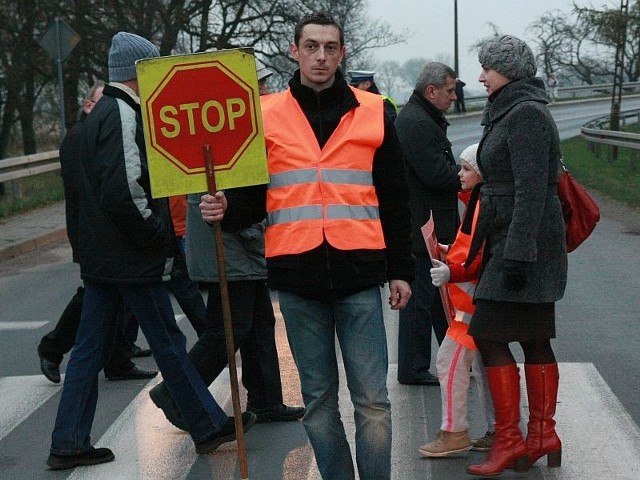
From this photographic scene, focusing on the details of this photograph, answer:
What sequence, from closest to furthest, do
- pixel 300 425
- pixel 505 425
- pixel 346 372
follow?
pixel 346 372, pixel 505 425, pixel 300 425

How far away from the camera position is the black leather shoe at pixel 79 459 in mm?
5766

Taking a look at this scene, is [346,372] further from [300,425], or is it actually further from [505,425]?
[300,425]

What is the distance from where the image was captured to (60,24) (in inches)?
771

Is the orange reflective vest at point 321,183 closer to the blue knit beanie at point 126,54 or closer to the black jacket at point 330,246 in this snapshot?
the black jacket at point 330,246

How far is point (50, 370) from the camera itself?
7559mm

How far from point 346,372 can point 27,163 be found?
15578 mm

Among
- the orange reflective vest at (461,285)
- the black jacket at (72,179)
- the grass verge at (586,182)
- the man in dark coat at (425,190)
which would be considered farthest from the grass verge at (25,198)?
the orange reflective vest at (461,285)

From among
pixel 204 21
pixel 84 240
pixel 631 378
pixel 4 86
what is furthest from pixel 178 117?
pixel 204 21

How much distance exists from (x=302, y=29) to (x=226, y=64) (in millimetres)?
322

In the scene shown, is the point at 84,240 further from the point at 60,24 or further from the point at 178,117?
the point at 60,24

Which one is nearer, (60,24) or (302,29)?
(302,29)

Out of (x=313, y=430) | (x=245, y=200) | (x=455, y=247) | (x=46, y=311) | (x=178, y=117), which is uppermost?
(x=178, y=117)

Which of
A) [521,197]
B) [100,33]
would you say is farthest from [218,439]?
[100,33]

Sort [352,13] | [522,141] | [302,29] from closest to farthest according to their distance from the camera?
[302,29], [522,141], [352,13]
